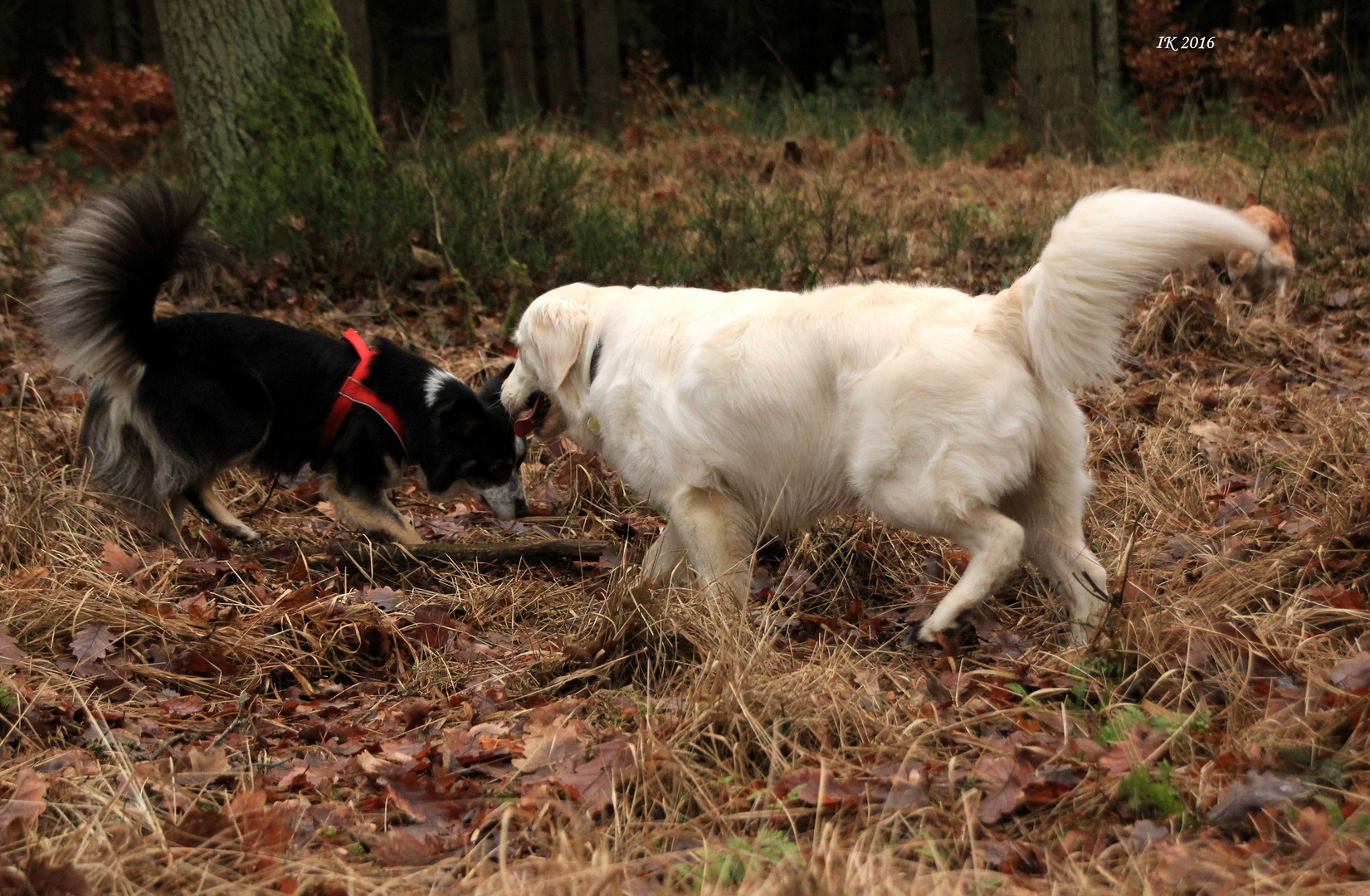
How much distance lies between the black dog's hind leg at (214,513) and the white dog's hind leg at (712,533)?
2378mm

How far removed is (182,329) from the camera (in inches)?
206

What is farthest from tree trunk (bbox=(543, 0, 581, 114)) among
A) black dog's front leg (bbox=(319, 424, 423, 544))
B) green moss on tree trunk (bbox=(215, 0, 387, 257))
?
black dog's front leg (bbox=(319, 424, 423, 544))

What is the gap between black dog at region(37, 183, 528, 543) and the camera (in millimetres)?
4797

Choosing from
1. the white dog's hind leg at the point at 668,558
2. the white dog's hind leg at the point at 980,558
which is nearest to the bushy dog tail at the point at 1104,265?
the white dog's hind leg at the point at 980,558

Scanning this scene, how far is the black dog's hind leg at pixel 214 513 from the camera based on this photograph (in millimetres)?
5473

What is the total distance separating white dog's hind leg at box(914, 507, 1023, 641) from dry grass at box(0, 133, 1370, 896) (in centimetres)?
15

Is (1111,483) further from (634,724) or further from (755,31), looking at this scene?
(755,31)

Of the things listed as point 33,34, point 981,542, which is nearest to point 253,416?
point 981,542

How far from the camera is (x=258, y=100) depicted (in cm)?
829

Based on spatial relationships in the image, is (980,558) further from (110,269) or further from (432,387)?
(110,269)

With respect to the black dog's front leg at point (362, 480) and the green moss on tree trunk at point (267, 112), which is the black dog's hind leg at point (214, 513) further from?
the green moss on tree trunk at point (267, 112)

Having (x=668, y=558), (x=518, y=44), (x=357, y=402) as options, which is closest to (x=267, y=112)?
(x=357, y=402)

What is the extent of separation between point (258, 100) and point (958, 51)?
11.8 metres

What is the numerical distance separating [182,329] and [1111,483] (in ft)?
14.0
